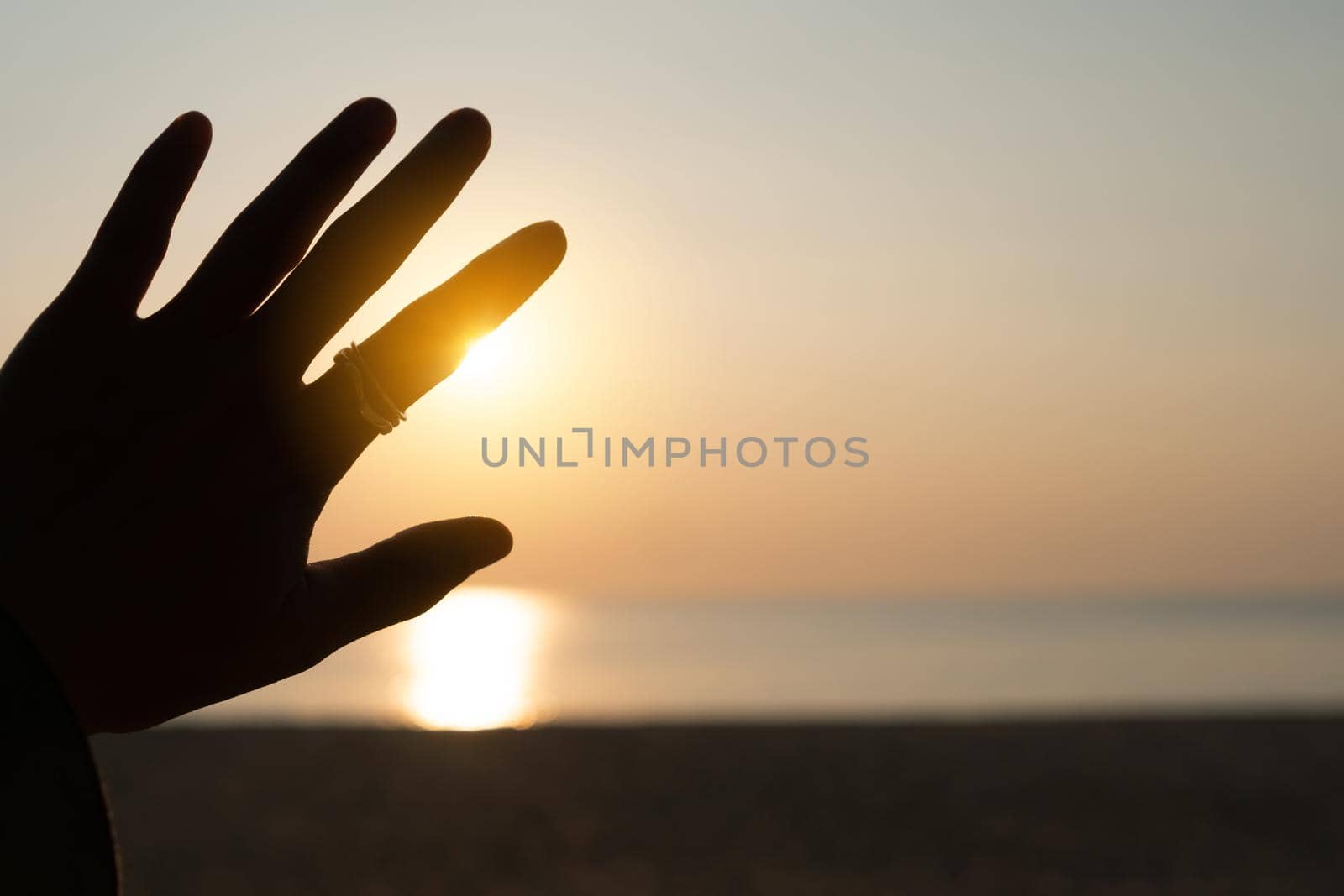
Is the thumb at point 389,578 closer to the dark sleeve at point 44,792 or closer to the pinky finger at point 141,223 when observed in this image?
the pinky finger at point 141,223

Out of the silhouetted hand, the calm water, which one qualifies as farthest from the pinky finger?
the calm water

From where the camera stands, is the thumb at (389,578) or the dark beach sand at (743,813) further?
the dark beach sand at (743,813)

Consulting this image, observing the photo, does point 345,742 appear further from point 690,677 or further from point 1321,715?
point 690,677

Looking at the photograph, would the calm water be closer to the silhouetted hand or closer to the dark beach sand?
the dark beach sand

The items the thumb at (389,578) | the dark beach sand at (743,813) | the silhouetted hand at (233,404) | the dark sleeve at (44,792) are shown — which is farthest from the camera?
the dark beach sand at (743,813)

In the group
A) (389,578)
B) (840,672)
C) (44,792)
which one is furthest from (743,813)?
(840,672)

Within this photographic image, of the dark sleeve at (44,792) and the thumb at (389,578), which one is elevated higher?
the thumb at (389,578)

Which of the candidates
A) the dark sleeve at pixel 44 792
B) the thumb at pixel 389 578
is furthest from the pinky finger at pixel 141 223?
the dark sleeve at pixel 44 792

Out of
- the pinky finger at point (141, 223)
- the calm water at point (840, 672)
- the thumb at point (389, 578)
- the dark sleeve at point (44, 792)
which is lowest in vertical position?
the dark sleeve at point (44, 792)
